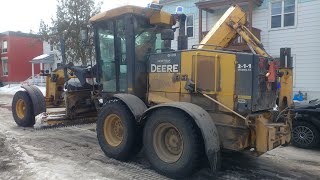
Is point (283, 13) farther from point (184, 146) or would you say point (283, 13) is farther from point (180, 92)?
point (184, 146)

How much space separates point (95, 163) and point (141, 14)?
2949mm

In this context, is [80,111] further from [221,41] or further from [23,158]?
Answer: [221,41]

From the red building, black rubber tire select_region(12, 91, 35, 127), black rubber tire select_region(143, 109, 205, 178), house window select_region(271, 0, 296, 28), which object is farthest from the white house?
the red building

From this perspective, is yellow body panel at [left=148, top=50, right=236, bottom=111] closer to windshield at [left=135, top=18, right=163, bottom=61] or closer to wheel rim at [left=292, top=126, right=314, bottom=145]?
windshield at [left=135, top=18, right=163, bottom=61]

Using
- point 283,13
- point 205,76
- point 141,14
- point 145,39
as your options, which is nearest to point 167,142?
point 205,76

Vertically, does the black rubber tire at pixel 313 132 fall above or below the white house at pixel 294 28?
below

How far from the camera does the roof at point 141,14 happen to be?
690 cm

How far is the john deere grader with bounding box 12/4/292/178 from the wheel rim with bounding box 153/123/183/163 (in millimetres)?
16

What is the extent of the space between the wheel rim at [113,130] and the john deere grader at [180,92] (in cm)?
2

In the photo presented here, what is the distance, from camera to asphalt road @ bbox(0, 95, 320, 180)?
5.71 metres

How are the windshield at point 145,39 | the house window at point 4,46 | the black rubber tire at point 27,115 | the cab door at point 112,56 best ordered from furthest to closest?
1. the house window at point 4,46
2. the black rubber tire at point 27,115
3. the cab door at point 112,56
4. the windshield at point 145,39

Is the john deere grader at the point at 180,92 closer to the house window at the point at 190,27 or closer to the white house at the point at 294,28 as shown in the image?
the white house at the point at 294,28

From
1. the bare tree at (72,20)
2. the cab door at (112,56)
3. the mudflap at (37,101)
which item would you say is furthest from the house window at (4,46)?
the cab door at (112,56)

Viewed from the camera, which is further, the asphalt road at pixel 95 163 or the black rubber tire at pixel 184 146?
the asphalt road at pixel 95 163
